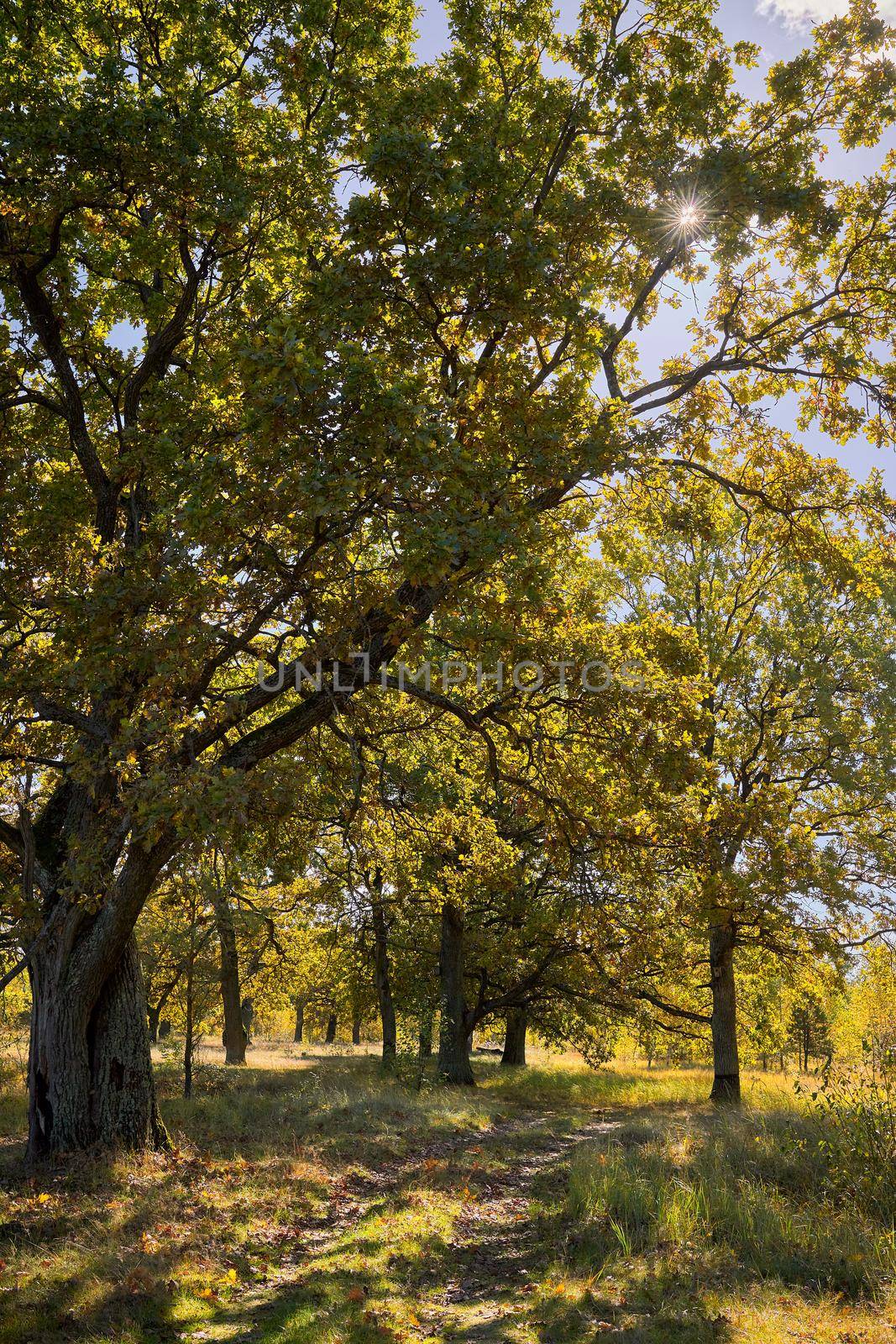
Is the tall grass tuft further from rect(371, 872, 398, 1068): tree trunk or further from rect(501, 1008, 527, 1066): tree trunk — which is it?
rect(501, 1008, 527, 1066): tree trunk

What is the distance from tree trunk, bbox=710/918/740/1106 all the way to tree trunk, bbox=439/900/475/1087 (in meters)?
5.59

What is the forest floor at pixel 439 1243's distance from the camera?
5457 millimetres

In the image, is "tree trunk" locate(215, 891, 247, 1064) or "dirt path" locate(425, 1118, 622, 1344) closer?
"dirt path" locate(425, 1118, 622, 1344)

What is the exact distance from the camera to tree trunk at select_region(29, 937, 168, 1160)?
31.5 feet

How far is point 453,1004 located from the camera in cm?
1952

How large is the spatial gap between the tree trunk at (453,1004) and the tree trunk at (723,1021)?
5.59m

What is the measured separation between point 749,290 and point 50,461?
9.44 m

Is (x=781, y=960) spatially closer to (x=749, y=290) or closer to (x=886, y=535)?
(x=886, y=535)

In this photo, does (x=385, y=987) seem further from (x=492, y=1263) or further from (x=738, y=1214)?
(x=738, y=1214)

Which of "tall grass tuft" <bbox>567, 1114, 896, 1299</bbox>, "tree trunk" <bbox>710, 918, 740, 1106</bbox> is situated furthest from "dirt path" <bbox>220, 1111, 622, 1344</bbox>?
"tree trunk" <bbox>710, 918, 740, 1106</bbox>

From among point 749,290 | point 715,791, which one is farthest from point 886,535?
point 715,791

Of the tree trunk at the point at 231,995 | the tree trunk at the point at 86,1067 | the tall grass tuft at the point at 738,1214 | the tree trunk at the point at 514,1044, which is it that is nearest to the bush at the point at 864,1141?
the tall grass tuft at the point at 738,1214

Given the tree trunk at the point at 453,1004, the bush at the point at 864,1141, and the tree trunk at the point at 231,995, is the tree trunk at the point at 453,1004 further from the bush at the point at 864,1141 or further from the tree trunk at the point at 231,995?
the bush at the point at 864,1141

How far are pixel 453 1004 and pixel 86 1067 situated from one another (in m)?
11.1
